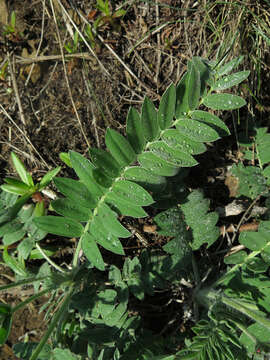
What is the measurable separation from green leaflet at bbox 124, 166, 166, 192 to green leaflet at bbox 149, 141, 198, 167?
0.36 ft

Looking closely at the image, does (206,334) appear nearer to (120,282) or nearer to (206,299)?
(206,299)

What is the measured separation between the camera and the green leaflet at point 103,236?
1878 mm

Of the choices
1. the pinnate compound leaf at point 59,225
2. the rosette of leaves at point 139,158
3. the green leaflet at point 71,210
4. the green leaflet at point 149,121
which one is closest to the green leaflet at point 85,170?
the rosette of leaves at point 139,158

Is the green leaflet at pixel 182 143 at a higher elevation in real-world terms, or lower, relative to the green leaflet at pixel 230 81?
lower

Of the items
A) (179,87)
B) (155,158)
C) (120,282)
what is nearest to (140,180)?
(155,158)

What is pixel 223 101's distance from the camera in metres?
1.94

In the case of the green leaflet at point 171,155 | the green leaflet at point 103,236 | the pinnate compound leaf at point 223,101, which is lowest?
the green leaflet at point 103,236

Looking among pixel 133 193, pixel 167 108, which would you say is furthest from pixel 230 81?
pixel 133 193

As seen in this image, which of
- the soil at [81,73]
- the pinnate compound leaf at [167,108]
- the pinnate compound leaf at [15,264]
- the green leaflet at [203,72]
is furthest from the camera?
the soil at [81,73]

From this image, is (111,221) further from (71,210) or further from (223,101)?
(223,101)

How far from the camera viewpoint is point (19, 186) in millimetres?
2369

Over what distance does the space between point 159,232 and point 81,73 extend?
1271 mm

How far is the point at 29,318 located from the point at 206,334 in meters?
1.52

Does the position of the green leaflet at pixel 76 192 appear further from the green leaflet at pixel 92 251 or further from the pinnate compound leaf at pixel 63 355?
the pinnate compound leaf at pixel 63 355
